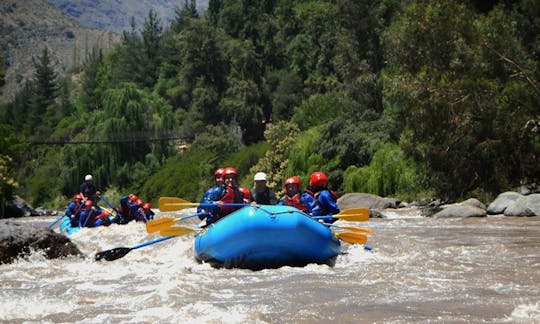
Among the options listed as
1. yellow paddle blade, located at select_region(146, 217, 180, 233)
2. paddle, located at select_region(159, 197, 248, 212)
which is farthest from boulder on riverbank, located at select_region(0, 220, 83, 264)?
paddle, located at select_region(159, 197, 248, 212)

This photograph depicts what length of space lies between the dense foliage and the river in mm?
9992

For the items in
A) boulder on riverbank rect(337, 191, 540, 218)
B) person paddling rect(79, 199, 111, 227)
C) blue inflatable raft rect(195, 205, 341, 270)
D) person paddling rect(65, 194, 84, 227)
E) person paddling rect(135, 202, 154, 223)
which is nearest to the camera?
blue inflatable raft rect(195, 205, 341, 270)

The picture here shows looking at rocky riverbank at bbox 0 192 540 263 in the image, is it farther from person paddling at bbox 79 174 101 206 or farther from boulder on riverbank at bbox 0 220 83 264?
person paddling at bbox 79 174 101 206

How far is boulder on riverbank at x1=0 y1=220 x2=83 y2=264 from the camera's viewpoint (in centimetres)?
1010

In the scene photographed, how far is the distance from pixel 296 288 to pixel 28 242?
4663 mm

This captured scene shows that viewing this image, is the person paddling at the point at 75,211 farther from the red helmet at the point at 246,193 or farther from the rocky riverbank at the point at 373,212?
the red helmet at the point at 246,193

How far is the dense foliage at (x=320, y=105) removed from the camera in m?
21.8

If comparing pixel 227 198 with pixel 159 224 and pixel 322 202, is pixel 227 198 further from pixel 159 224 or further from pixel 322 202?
pixel 322 202

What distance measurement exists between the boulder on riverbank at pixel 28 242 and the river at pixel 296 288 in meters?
0.18

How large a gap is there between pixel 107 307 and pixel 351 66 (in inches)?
1227

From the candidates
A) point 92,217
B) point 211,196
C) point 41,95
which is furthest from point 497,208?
point 41,95

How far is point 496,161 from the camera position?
21.7 m

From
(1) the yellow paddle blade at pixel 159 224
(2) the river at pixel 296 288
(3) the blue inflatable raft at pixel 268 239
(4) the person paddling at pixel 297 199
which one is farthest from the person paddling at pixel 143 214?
(3) the blue inflatable raft at pixel 268 239

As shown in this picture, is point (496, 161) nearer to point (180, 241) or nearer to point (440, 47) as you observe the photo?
point (440, 47)
